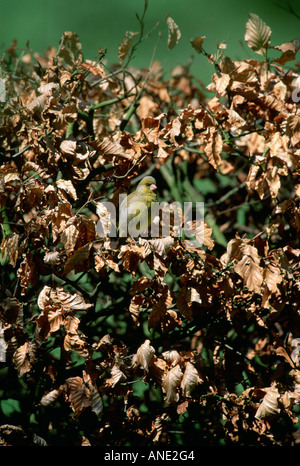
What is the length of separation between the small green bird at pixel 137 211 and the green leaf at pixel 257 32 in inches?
36.9

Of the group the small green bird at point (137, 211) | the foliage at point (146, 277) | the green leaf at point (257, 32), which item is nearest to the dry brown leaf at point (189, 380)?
the foliage at point (146, 277)

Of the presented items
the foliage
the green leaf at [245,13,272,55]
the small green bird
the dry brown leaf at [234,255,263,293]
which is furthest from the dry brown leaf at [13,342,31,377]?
the green leaf at [245,13,272,55]

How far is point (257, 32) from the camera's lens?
207 centimetres

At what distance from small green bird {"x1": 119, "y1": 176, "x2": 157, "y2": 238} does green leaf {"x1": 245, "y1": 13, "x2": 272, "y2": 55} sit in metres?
0.94

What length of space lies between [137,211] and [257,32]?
1078 mm

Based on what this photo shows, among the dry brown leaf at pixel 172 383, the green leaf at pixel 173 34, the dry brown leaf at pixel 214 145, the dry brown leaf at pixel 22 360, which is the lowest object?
the dry brown leaf at pixel 172 383

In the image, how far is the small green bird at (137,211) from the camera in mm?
2251

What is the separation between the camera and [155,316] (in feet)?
6.62

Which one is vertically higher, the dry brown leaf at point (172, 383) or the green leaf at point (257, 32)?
the green leaf at point (257, 32)

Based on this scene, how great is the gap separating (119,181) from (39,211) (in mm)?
440

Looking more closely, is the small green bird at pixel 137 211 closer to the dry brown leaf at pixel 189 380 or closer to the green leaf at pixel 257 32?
the dry brown leaf at pixel 189 380

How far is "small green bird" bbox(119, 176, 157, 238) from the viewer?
2.25 metres

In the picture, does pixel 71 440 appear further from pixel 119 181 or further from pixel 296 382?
pixel 119 181
